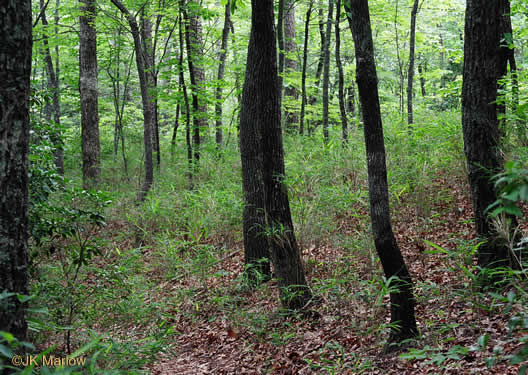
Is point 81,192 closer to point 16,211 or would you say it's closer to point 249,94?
point 16,211

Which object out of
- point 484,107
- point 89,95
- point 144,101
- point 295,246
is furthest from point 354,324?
point 89,95

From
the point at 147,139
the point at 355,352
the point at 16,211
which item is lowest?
the point at 355,352

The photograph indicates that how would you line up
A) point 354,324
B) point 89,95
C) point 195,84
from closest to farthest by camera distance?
point 354,324
point 89,95
point 195,84

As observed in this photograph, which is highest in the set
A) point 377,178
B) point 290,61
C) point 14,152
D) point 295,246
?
point 290,61

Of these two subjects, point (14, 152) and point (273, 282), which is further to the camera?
point (273, 282)

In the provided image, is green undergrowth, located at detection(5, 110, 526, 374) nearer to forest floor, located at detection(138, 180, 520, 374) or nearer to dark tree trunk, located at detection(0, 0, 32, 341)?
forest floor, located at detection(138, 180, 520, 374)

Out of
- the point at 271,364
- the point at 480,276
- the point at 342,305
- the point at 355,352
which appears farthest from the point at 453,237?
the point at 271,364

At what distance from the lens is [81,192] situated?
176 inches

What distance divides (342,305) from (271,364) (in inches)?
40.2

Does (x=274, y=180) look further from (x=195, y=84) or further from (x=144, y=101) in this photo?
(x=195, y=84)

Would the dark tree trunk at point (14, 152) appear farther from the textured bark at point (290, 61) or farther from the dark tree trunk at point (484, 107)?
the textured bark at point (290, 61)

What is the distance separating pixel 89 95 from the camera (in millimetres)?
9672

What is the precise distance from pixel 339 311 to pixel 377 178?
1.70m

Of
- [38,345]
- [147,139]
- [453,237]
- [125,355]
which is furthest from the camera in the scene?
[147,139]
